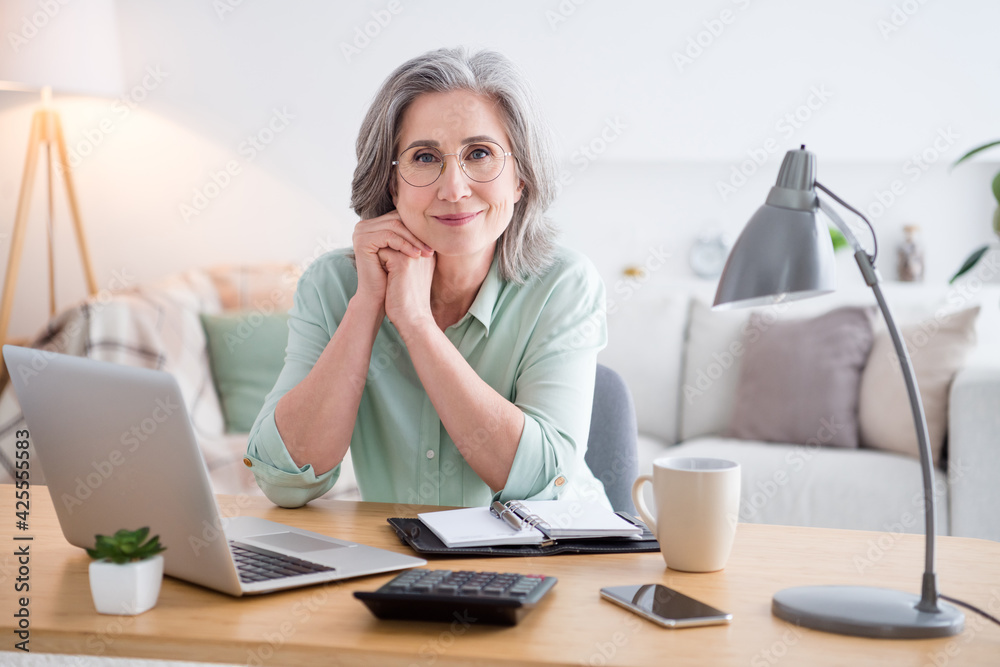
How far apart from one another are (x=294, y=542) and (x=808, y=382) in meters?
2.00

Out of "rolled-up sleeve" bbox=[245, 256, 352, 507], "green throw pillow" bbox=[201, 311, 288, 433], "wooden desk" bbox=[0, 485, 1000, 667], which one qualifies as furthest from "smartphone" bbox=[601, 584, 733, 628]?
"green throw pillow" bbox=[201, 311, 288, 433]

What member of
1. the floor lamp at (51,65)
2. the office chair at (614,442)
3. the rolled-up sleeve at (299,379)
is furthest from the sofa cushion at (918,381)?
the floor lamp at (51,65)

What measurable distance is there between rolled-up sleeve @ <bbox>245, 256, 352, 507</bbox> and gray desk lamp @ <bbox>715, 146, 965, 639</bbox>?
63cm

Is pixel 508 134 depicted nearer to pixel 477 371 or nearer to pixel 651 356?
pixel 477 371

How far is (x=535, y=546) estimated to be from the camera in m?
0.90

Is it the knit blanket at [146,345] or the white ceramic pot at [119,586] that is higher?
the white ceramic pot at [119,586]

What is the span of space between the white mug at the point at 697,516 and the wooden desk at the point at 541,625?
0.7 inches

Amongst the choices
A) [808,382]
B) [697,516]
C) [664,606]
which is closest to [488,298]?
[697,516]

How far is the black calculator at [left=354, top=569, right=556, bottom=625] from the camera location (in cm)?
66

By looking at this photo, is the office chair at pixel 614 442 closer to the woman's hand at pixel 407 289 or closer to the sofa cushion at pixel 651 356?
the woman's hand at pixel 407 289

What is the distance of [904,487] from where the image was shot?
2260 mm

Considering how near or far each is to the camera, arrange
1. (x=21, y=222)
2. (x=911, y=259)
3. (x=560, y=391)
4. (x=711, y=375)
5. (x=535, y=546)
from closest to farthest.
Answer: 1. (x=535, y=546)
2. (x=560, y=391)
3. (x=711, y=375)
4. (x=21, y=222)
5. (x=911, y=259)

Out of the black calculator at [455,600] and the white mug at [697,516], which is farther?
the white mug at [697,516]

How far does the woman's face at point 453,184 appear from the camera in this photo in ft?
4.25
